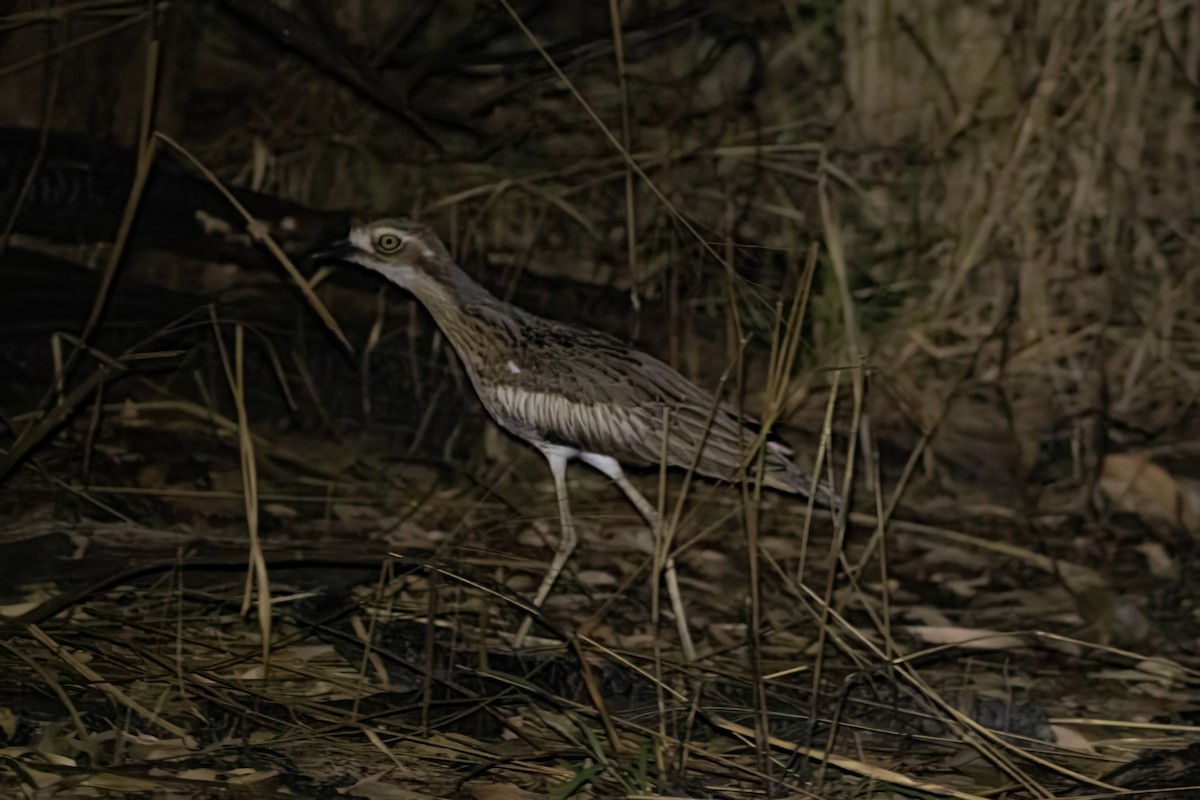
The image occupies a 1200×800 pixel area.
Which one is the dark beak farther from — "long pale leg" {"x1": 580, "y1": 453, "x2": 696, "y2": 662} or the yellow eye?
"long pale leg" {"x1": 580, "y1": 453, "x2": 696, "y2": 662}

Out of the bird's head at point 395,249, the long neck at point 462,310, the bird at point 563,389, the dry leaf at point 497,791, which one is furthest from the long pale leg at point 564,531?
the dry leaf at point 497,791

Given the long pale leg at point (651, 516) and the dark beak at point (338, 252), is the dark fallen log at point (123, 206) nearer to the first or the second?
the dark beak at point (338, 252)

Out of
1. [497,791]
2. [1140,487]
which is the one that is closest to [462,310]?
[497,791]

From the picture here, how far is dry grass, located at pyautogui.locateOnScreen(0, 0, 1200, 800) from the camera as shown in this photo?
2066 mm

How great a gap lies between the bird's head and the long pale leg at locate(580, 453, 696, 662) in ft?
1.17

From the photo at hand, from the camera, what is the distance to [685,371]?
240 centimetres

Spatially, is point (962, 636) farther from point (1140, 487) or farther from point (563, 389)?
point (563, 389)

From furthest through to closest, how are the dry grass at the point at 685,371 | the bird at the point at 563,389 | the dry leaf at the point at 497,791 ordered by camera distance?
the bird at the point at 563,389, the dry grass at the point at 685,371, the dry leaf at the point at 497,791

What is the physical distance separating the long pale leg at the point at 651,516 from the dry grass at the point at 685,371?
5 cm

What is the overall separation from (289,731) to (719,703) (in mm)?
535

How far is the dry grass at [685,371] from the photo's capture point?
2.07 m

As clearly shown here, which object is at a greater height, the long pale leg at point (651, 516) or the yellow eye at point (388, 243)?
the yellow eye at point (388, 243)

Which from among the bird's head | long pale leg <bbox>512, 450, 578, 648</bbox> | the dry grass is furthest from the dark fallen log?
long pale leg <bbox>512, 450, 578, 648</bbox>

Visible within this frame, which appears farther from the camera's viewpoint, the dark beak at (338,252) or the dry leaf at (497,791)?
the dark beak at (338,252)
